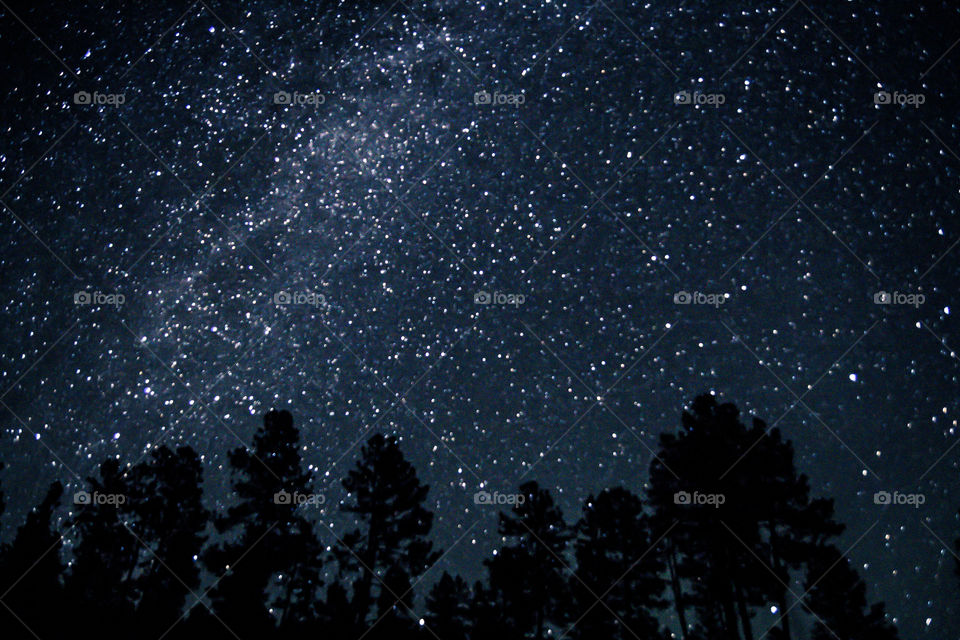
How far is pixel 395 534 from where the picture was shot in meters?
17.9

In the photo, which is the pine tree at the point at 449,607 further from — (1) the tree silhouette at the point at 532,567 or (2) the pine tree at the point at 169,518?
(2) the pine tree at the point at 169,518

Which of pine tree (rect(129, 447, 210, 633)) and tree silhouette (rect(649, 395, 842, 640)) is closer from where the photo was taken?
tree silhouette (rect(649, 395, 842, 640))

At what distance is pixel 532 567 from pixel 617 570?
2.95 metres

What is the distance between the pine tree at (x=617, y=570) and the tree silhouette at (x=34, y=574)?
53.2 feet

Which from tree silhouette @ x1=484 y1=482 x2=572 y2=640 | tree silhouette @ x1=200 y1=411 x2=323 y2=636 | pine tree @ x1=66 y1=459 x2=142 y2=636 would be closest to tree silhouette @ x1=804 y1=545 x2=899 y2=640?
tree silhouette @ x1=484 y1=482 x2=572 y2=640

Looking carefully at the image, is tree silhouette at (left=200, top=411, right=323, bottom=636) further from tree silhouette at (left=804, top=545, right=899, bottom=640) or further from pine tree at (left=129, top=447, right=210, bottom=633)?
tree silhouette at (left=804, top=545, right=899, bottom=640)

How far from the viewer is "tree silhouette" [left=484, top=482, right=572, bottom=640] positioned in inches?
787

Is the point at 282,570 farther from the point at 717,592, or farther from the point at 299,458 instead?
the point at 717,592

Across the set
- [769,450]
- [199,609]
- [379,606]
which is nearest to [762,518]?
[769,450]

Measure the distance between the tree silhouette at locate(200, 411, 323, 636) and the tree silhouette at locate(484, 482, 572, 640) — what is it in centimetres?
657

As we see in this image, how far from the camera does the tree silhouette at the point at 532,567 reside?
20000mm

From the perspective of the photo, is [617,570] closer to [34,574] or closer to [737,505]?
[737,505]

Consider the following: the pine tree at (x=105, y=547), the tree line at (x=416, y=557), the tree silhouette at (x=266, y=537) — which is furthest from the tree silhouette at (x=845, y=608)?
the pine tree at (x=105, y=547)

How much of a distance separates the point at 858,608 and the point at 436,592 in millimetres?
15417
